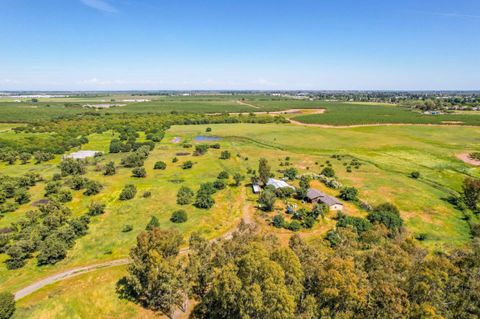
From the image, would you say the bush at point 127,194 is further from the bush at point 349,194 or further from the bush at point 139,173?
the bush at point 349,194

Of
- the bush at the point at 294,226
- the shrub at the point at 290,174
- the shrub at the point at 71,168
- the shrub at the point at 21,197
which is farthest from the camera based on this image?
the shrub at the point at 71,168

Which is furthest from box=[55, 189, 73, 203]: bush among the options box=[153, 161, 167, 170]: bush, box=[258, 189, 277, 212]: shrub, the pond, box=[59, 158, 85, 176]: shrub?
the pond

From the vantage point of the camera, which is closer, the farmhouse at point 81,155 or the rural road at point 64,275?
the rural road at point 64,275

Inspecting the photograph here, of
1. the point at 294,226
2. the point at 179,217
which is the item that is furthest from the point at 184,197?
the point at 294,226

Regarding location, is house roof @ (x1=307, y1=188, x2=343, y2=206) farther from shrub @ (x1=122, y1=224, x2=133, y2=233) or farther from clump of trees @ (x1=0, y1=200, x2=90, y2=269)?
clump of trees @ (x1=0, y1=200, x2=90, y2=269)

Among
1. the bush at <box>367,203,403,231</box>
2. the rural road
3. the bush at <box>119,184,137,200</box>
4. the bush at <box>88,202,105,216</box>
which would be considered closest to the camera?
the rural road

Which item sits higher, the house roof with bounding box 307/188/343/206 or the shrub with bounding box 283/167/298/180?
the shrub with bounding box 283/167/298/180

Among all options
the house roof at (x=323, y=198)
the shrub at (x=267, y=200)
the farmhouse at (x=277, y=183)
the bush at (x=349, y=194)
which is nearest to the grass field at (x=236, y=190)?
→ the bush at (x=349, y=194)

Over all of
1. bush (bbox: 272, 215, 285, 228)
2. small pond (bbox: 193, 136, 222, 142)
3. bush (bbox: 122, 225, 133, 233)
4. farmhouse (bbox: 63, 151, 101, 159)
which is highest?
small pond (bbox: 193, 136, 222, 142)

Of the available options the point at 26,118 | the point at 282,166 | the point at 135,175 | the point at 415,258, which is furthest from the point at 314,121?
the point at 26,118
